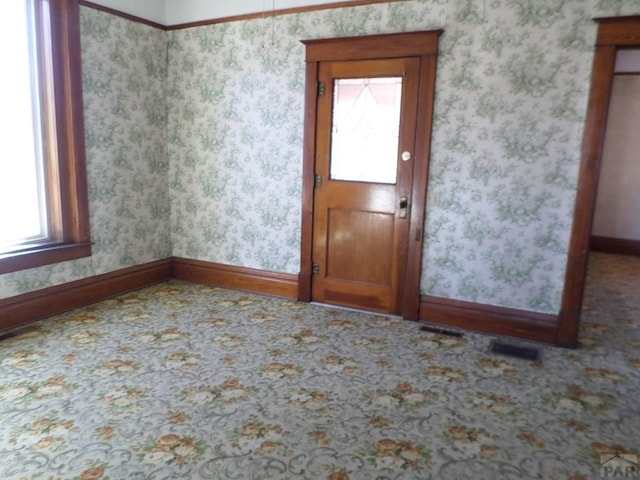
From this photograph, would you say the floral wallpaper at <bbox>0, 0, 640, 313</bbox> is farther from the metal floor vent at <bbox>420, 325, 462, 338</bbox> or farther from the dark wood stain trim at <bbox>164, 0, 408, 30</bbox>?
the metal floor vent at <bbox>420, 325, 462, 338</bbox>

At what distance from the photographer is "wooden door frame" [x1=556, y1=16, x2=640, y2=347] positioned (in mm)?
3064

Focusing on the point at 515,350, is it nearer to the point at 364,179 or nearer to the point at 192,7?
the point at 364,179

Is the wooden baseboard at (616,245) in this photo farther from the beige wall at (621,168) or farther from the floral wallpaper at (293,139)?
the floral wallpaper at (293,139)

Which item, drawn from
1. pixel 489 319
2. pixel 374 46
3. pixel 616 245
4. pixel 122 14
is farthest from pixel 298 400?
pixel 616 245

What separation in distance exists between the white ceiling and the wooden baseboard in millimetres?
5359

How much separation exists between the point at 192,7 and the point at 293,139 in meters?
1.66

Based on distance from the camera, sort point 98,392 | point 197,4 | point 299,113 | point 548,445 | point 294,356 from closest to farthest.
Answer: point 548,445 → point 98,392 → point 294,356 → point 299,113 → point 197,4

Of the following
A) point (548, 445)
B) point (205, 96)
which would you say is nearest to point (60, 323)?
point (205, 96)

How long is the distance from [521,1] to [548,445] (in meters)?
2.87

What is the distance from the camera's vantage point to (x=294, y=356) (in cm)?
314

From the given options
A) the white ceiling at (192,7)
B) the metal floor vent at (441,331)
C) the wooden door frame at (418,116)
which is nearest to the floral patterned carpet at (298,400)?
the metal floor vent at (441,331)

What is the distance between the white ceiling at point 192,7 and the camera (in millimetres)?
4018

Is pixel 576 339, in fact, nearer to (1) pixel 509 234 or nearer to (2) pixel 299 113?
(1) pixel 509 234

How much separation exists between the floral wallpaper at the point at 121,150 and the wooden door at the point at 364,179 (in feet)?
5.57
